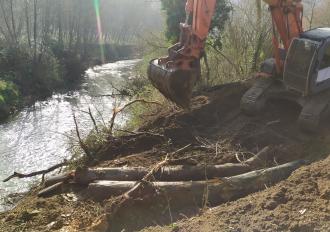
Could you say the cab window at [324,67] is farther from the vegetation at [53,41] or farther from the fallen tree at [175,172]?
the vegetation at [53,41]

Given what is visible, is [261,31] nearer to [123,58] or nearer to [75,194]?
[75,194]

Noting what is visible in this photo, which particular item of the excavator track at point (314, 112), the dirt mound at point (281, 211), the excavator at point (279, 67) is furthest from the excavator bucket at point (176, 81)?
the dirt mound at point (281, 211)

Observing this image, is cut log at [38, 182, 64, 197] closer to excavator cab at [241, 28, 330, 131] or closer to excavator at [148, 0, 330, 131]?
excavator at [148, 0, 330, 131]

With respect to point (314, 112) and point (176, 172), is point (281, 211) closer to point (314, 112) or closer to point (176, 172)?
point (176, 172)

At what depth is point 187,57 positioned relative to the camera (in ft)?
28.3

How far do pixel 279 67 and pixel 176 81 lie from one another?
3.35 meters

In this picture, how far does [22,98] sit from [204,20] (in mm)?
19769

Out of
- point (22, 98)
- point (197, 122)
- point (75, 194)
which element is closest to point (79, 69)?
point (22, 98)

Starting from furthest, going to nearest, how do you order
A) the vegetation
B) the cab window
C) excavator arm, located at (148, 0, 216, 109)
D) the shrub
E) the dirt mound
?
the vegetation → the shrub → the cab window → excavator arm, located at (148, 0, 216, 109) → the dirt mound

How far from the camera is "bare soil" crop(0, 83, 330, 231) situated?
6.14 m

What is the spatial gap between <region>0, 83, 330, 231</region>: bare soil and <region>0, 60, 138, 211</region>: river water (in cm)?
218

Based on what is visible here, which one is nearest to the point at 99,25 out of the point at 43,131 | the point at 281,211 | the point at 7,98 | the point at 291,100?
the point at 7,98

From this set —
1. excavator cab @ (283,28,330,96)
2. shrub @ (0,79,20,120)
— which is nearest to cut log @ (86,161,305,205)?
excavator cab @ (283,28,330,96)

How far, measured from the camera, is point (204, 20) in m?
8.46
